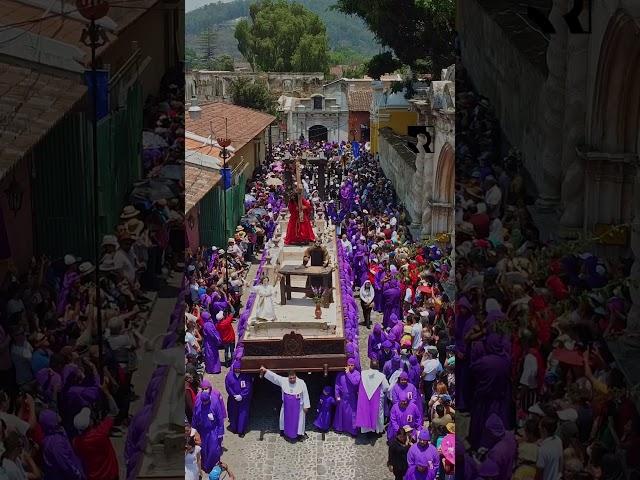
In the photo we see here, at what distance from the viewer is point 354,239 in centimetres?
1492

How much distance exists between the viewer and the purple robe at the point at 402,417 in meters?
7.67

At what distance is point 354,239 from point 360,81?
22.3 ft

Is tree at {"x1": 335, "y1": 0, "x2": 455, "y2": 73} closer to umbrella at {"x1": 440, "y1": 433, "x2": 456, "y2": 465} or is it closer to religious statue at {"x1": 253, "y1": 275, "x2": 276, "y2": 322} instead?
umbrella at {"x1": 440, "y1": 433, "x2": 456, "y2": 465}

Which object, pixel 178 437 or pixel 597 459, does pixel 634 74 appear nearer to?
pixel 597 459

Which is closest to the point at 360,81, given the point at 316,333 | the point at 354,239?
the point at 354,239

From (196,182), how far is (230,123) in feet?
8.83

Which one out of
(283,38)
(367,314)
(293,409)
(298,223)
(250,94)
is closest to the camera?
(293,409)

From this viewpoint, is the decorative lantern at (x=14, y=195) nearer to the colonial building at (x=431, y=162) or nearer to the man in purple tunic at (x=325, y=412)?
the colonial building at (x=431, y=162)

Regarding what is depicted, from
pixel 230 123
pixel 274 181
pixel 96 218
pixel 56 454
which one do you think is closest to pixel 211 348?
pixel 230 123

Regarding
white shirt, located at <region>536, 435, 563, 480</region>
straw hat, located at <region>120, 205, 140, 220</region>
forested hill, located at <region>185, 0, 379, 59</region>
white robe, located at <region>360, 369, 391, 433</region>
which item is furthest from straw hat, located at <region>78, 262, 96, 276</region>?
white robe, located at <region>360, 369, 391, 433</region>

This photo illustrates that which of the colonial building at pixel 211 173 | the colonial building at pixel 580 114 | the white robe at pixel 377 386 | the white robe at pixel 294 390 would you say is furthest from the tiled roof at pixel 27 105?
the white robe at pixel 377 386

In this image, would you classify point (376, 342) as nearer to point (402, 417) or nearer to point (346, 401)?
point (346, 401)

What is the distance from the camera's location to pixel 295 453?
779 cm

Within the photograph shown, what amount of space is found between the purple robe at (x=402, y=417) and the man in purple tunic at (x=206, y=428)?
1.40 meters
